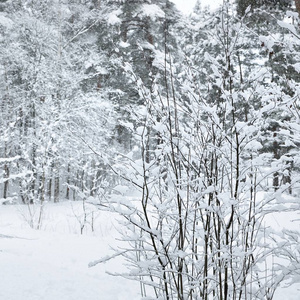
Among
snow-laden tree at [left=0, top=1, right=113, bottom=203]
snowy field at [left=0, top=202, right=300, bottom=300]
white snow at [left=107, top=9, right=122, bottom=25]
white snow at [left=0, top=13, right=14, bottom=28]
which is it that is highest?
white snow at [left=107, top=9, right=122, bottom=25]

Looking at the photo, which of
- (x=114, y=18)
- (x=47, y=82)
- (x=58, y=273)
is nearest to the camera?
(x=58, y=273)

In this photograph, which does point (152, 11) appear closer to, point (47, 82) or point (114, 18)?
point (114, 18)

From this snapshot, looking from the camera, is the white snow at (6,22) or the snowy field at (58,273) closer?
the snowy field at (58,273)

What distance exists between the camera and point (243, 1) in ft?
25.7

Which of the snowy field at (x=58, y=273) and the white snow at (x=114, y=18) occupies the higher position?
the white snow at (x=114, y=18)

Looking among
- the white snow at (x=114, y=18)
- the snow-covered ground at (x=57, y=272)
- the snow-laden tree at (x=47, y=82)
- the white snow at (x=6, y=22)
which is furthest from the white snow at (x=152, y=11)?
the snow-covered ground at (x=57, y=272)

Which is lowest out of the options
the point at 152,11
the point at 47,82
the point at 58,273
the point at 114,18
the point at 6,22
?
the point at 58,273

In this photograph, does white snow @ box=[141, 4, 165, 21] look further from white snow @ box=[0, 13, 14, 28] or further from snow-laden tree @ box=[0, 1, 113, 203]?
white snow @ box=[0, 13, 14, 28]

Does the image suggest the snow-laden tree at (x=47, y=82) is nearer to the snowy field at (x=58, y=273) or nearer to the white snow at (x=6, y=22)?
the white snow at (x=6, y=22)

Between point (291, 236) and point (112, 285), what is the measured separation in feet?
6.48

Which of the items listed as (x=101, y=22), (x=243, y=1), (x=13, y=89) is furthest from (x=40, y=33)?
(x=243, y=1)

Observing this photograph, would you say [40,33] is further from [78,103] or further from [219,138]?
[219,138]

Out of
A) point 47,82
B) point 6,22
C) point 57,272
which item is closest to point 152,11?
point 47,82

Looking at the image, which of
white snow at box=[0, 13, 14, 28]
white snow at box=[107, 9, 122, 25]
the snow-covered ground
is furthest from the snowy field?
white snow at box=[107, 9, 122, 25]
